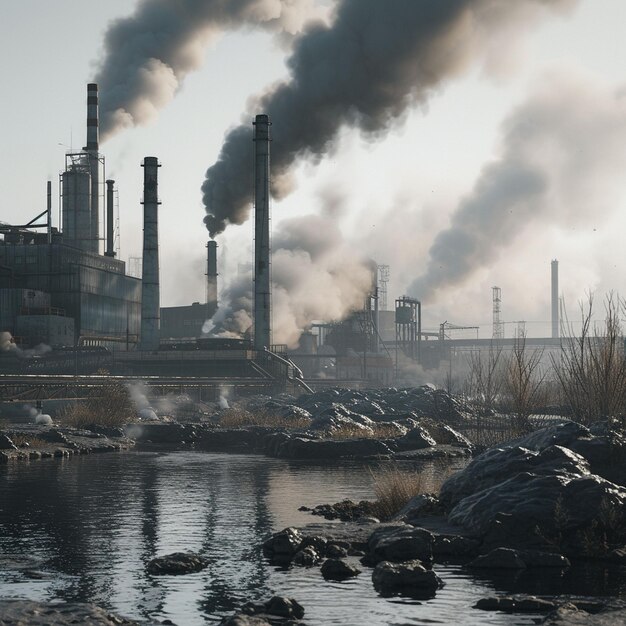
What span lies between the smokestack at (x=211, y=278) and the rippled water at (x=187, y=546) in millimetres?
85193

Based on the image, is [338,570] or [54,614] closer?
[54,614]

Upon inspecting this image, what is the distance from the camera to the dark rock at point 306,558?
1719 centimetres

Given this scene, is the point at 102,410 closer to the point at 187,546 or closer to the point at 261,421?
the point at 261,421

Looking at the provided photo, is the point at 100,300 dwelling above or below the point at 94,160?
below

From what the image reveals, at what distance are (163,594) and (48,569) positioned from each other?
2.84 m

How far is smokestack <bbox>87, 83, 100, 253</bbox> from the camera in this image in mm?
100062

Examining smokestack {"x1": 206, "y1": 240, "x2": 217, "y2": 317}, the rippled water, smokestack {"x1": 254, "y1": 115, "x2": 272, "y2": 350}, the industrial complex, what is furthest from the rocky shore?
smokestack {"x1": 206, "y1": 240, "x2": 217, "y2": 317}

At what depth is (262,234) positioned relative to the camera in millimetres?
89688

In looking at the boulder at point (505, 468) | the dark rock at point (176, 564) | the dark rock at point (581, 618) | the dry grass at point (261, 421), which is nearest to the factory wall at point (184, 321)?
the dry grass at point (261, 421)

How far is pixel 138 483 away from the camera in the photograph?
29406mm

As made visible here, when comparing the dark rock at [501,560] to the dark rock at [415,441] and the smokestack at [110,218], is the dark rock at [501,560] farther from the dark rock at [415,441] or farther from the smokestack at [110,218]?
the smokestack at [110,218]

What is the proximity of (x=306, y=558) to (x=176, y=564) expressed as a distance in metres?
2.16

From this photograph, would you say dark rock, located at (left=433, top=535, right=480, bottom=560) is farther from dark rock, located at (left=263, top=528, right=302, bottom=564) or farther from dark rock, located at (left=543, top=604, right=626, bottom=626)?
dark rock, located at (left=543, top=604, right=626, bottom=626)

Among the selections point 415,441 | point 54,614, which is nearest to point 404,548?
point 54,614
